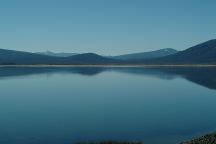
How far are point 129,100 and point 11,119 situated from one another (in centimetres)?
1380

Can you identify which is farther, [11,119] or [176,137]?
[11,119]

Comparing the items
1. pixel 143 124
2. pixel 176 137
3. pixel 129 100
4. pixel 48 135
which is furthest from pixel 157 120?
pixel 129 100

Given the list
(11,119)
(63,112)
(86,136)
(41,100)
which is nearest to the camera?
(86,136)

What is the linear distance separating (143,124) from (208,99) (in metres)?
17.3

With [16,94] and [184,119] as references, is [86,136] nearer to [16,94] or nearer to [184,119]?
[184,119]

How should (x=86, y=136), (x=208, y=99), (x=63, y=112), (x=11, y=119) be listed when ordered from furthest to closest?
(x=208, y=99) < (x=63, y=112) < (x=11, y=119) < (x=86, y=136)

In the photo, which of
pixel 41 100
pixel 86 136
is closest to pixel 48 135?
pixel 86 136

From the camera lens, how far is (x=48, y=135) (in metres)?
21.4

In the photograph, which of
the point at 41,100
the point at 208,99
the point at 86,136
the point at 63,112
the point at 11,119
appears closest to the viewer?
the point at 86,136

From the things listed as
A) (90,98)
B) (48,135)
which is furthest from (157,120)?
(90,98)

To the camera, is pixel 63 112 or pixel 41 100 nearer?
pixel 63 112

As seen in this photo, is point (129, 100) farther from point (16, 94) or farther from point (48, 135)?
point (48, 135)

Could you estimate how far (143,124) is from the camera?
82.4 feet

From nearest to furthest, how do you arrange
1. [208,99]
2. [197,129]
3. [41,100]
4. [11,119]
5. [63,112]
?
[197,129]
[11,119]
[63,112]
[41,100]
[208,99]
